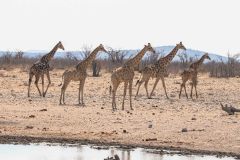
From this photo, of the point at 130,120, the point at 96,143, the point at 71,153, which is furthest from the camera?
the point at 130,120

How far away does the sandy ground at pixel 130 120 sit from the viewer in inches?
588

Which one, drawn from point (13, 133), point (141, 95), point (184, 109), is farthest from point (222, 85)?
point (13, 133)

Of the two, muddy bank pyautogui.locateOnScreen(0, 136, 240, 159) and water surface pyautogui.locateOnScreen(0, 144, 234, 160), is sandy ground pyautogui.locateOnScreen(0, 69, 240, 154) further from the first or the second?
water surface pyautogui.locateOnScreen(0, 144, 234, 160)

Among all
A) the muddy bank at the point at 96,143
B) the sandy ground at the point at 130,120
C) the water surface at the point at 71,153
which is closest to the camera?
the water surface at the point at 71,153

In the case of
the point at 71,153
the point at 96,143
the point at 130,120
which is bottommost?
the point at 71,153

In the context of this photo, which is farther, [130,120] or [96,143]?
[130,120]

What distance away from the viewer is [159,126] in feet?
55.1

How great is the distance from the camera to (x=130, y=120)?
17812 millimetres

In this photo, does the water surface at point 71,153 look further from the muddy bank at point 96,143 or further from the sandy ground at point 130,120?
the sandy ground at point 130,120

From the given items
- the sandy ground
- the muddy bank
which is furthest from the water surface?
the sandy ground

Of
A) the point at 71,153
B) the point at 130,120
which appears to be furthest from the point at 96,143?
the point at 130,120

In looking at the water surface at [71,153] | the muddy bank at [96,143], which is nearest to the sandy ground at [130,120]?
the muddy bank at [96,143]

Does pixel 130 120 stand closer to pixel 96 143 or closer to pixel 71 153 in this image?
pixel 96 143

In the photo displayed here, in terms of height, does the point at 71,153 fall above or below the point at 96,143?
below
